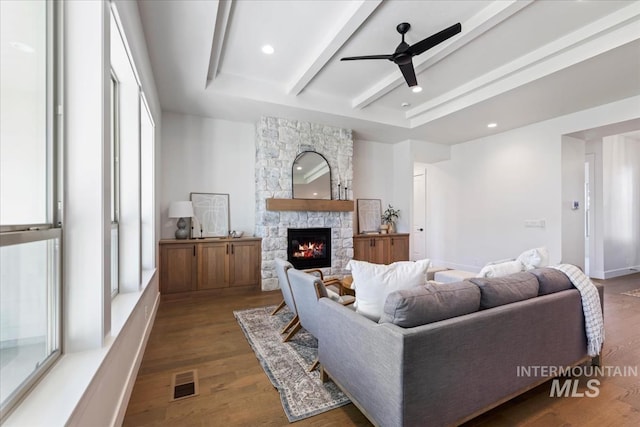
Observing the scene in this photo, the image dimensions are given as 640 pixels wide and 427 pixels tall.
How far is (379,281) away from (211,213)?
3696mm

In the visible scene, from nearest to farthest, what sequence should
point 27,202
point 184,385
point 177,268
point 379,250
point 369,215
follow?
point 27,202 < point 184,385 < point 177,268 < point 379,250 < point 369,215

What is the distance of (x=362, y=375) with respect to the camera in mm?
1543

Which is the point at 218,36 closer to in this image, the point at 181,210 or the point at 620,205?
the point at 181,210

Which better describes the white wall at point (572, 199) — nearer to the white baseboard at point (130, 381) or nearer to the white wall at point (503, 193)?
the white wall at point (503, 193)

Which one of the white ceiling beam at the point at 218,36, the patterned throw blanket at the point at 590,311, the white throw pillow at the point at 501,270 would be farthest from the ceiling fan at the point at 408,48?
the patterned throw blanket at the point at 590,311

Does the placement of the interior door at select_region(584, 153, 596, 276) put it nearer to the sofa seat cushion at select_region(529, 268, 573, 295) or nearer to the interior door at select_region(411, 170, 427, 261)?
the interior door at select_region(411, 170, 427, 261)

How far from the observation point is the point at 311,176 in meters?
4.96

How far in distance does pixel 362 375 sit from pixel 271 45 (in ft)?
10.8

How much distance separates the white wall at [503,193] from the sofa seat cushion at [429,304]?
4324 mm

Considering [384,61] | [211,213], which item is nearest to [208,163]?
[211,213]

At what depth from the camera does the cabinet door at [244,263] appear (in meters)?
4.42

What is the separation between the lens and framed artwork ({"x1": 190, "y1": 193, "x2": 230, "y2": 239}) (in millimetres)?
4625

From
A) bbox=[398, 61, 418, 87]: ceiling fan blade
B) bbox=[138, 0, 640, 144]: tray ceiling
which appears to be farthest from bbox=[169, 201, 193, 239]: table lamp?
bbox=[398, 61, 418, 87]: ceiling fan blade

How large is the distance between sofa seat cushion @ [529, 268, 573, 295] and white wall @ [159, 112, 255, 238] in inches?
163
